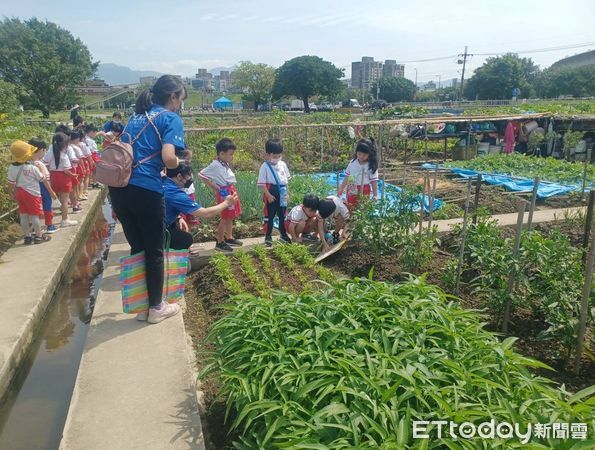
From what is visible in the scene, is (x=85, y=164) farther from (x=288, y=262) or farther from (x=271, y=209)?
(x=288, y=262)

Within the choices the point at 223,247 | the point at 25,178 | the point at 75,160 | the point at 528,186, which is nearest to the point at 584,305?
the point at 223,247

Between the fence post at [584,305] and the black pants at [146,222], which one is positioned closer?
the fence post at [584,305]

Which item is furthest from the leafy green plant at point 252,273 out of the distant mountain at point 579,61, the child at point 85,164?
the distant mountain at point 579,61

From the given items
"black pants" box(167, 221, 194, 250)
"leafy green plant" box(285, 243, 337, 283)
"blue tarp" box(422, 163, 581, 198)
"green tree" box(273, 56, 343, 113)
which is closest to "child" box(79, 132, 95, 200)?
"leafy green plant" box(285, 243, 337, 283)

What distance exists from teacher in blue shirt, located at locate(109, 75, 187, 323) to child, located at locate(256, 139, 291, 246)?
2270 mm

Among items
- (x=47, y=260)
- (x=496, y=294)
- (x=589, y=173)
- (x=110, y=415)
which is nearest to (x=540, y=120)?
(x=589, y=173)

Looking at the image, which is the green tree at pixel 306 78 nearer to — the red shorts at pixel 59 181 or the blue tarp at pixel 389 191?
the blue tarp at pixel 389 191

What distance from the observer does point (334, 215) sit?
5996mm

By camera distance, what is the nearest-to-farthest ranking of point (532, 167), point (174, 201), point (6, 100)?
point (174, 201) → point (532, 167) → point (6, 100)

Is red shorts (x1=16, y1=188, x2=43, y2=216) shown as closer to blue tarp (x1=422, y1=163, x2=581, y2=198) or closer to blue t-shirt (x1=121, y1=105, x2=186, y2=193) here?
blue t-shirt (x1=121, y1=105, x2=186, y2=193)

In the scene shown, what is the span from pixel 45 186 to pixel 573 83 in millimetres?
56551

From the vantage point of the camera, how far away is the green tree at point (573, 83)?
4806 cm

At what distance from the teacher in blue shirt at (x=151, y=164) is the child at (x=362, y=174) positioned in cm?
311

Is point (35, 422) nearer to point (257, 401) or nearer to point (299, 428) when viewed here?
point (257, 401)
